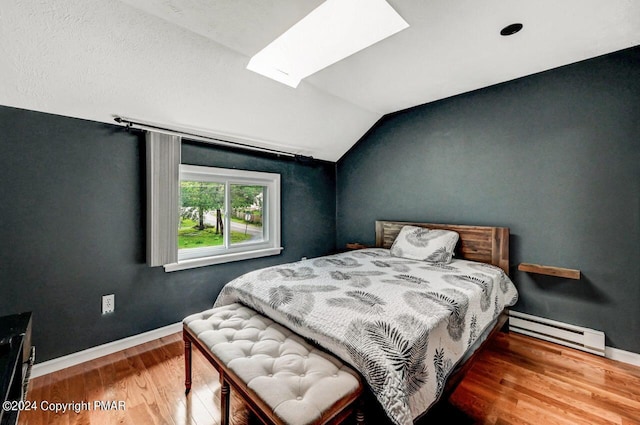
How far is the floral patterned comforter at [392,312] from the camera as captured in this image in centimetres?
112

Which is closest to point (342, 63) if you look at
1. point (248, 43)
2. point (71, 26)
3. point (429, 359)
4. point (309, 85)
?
point (309, 85)

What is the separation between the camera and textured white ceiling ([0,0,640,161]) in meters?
1.47

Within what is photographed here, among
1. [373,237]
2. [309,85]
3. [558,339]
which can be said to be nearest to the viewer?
[558,339]

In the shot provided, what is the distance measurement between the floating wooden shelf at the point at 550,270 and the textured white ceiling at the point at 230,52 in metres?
1.65

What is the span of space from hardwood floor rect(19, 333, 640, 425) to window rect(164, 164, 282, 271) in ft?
2.86

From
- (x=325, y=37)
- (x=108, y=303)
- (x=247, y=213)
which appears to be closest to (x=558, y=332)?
(x=325, y=37)

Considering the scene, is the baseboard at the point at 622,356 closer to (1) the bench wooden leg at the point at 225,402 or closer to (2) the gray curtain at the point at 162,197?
(1) the bench wooden leg at the point at 225,402

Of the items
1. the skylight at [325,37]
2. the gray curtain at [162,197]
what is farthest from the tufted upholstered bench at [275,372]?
the skylight at [325,37]

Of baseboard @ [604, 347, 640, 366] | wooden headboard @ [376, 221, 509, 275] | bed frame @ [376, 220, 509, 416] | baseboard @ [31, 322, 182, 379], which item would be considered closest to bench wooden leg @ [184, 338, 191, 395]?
baseboard @ [31, 322, 182, 379]

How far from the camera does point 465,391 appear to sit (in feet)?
5.45

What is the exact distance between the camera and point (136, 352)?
2.11 m

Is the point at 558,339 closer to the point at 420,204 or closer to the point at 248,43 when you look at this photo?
the point at 420,204

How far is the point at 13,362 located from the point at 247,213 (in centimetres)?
238

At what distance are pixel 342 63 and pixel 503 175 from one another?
178 centimetres
